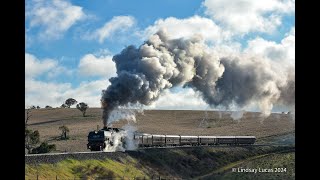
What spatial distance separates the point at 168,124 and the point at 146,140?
6637cm

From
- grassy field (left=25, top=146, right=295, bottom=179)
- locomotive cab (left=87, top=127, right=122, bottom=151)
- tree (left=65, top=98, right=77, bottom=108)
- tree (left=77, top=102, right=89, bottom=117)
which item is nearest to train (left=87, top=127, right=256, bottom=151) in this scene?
locomotive cab (left=87, top=127, right=122, bottom=151)

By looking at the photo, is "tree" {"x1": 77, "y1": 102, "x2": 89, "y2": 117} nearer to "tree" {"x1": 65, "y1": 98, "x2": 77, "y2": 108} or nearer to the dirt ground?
the dirt ground

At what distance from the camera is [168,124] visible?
394 feet

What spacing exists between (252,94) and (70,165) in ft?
100

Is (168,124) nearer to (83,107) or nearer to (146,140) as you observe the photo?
(83,107)

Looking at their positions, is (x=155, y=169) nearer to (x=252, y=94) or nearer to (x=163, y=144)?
(x=163, y=144)

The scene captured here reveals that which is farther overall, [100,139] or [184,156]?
[184,156]

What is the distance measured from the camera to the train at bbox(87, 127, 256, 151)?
149 feet

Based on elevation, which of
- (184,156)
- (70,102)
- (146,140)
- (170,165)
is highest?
(70,102)

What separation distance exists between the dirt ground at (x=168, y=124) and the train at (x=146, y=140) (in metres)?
18.7

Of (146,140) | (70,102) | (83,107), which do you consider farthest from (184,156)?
(70,102)

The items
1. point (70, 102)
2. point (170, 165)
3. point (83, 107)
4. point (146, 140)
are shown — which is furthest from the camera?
point (70, 102)
